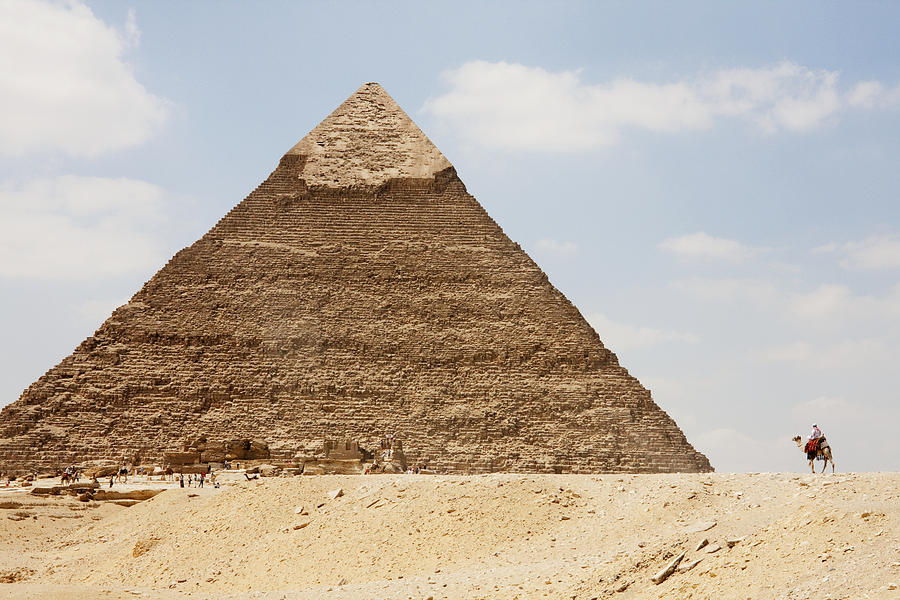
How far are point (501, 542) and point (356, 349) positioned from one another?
32.4m

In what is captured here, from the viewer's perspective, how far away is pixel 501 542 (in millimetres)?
11789

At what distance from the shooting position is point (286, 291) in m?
45.9

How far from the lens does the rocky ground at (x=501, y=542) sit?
9000 mm

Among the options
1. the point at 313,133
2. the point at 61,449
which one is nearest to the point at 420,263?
the point at 313,133

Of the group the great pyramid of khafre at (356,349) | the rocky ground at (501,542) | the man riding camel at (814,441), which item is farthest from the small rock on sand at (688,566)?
the great pyramid of khafre at (356,349)

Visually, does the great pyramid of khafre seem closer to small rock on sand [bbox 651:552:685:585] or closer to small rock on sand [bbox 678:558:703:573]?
small rock on sand [bbox 651:552:685:585]

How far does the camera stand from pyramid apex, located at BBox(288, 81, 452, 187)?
49.3 m

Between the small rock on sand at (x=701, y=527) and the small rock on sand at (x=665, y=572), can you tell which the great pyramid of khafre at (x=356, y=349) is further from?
the small rock on sand at (x=665, y=572)

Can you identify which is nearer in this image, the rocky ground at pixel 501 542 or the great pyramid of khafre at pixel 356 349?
the rocky ground at pixel 501 542

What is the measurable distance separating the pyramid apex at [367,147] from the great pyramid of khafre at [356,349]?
0.09 metres

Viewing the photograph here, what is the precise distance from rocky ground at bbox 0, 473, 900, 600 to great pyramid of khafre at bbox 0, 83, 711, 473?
23485 mm

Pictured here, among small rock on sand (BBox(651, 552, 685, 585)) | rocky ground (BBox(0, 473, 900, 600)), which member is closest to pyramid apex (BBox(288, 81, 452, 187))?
rocky ground (BBox(0, 473, 900, 600))

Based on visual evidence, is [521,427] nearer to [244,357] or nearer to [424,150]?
[244,357]

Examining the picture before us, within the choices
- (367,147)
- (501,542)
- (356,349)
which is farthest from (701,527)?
(367,147)
